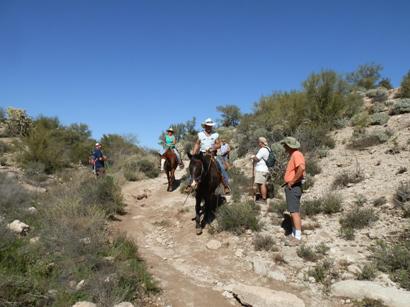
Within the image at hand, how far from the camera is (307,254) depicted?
222 inches

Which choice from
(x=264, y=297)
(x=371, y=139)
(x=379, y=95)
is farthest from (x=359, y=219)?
(x=379, y=95)

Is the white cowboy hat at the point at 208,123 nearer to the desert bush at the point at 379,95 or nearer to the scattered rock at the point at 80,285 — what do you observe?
the scattered rock at the point at 80,285

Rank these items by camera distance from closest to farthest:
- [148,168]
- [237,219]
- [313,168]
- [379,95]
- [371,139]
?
[237,219]
[313,168]
[371,139]
[148,168]
[379,95]

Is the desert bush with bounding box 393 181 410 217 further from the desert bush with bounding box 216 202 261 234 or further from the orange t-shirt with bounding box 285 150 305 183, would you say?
the desert bush with bounding box 216 202 261 234

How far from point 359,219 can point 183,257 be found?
3.82m

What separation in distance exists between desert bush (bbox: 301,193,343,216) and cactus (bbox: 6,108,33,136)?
24.0 metres

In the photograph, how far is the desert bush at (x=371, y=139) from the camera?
37.0 feet

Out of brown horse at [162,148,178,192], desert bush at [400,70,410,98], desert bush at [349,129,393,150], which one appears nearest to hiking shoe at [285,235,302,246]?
brown horse at [162,148,178,192]

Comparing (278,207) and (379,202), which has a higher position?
(379,202)

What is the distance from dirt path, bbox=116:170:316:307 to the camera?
4785 millimetres

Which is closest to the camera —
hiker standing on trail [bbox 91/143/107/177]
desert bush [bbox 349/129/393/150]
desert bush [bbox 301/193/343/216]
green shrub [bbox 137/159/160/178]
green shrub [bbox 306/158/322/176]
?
desert bush [bbox 301/193/343/216]

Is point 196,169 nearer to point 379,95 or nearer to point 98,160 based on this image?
point 98,160

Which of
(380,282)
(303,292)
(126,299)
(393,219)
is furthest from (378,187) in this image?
(126,299)

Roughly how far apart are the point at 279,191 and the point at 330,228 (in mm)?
2912
